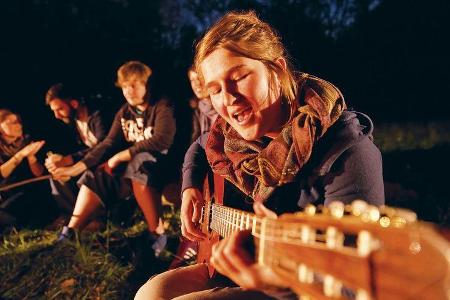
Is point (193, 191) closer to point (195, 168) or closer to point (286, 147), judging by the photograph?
point (195, 168)

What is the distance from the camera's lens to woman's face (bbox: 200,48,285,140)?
71.7 inches

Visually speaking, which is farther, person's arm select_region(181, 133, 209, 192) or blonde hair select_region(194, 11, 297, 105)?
person's arm select_region(181, 133, 209, 192)

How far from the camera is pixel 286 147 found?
175 cm

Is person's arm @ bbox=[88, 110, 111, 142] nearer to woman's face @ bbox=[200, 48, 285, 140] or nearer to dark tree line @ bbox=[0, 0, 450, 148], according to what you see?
dark tree line @ bbox=[0, 0, 450, 148]

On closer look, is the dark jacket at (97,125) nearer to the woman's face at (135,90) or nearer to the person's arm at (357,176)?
the woman's face at (135,90)

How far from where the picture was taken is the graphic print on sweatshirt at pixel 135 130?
4531 mm

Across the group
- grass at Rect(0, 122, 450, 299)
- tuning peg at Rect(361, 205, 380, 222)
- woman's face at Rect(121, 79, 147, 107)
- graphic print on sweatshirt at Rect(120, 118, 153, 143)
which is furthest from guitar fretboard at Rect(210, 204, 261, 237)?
woman's face at Rect(121, 79, 147, 107)

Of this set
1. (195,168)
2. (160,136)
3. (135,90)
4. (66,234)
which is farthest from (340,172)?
(66,234)

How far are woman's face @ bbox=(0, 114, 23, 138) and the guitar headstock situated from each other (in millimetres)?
5092

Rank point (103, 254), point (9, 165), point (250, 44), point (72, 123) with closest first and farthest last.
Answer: point (250, 44) → point (103, 254) → point (9, 165) → point (72, 123)

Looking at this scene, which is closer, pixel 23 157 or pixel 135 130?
pixel 135 130

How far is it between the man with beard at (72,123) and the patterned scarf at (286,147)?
132 inches

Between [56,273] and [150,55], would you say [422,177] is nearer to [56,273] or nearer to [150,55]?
[56,273]

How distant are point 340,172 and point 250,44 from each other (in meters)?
0.79
